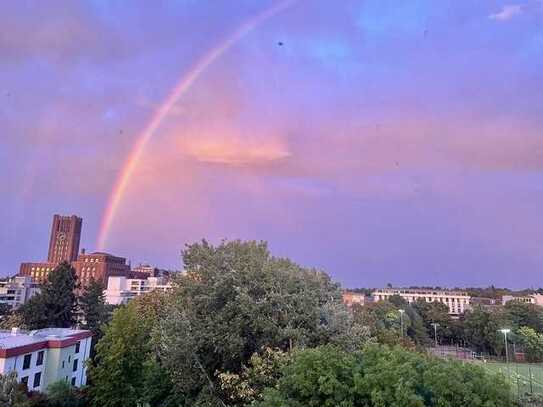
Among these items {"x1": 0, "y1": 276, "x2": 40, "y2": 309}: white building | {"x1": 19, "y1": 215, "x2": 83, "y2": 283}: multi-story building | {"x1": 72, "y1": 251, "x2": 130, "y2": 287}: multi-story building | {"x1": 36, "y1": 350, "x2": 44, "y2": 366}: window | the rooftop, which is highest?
{"x1": 19, "y1": 215, "x2": 83, "y2": 283}: multi-story building

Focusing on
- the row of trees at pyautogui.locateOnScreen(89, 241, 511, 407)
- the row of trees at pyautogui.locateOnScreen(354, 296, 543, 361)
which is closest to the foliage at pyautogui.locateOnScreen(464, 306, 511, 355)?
the row of trees at pyautogui.locateOnScreen(354, 296, 543, 361)

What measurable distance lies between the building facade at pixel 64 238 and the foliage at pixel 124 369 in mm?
149276

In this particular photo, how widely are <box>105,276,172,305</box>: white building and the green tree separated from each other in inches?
2142

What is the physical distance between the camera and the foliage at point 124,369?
2561cm

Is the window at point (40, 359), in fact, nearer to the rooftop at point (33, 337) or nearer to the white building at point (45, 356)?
the white building at point (45, 356)

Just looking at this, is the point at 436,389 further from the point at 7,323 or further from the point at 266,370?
the point at 7,323

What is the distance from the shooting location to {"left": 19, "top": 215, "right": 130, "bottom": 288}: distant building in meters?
142

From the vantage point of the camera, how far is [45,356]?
3138cm

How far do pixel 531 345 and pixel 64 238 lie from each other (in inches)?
6231

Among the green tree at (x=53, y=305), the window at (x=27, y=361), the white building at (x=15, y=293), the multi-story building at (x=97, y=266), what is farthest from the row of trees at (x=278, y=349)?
the multi-story building at (x=97, y=266)

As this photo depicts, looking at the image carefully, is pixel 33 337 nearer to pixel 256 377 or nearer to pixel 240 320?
pixel 240 320

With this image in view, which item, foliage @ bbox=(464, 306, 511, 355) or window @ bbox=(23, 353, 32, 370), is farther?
foliage @ bbox=(464, 306, 511, 355)

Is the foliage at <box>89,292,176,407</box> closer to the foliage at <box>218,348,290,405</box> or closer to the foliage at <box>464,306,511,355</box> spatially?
the foliage at <box>218,348,290,405</box>

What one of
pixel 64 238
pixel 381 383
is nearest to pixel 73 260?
pixel 64 238
